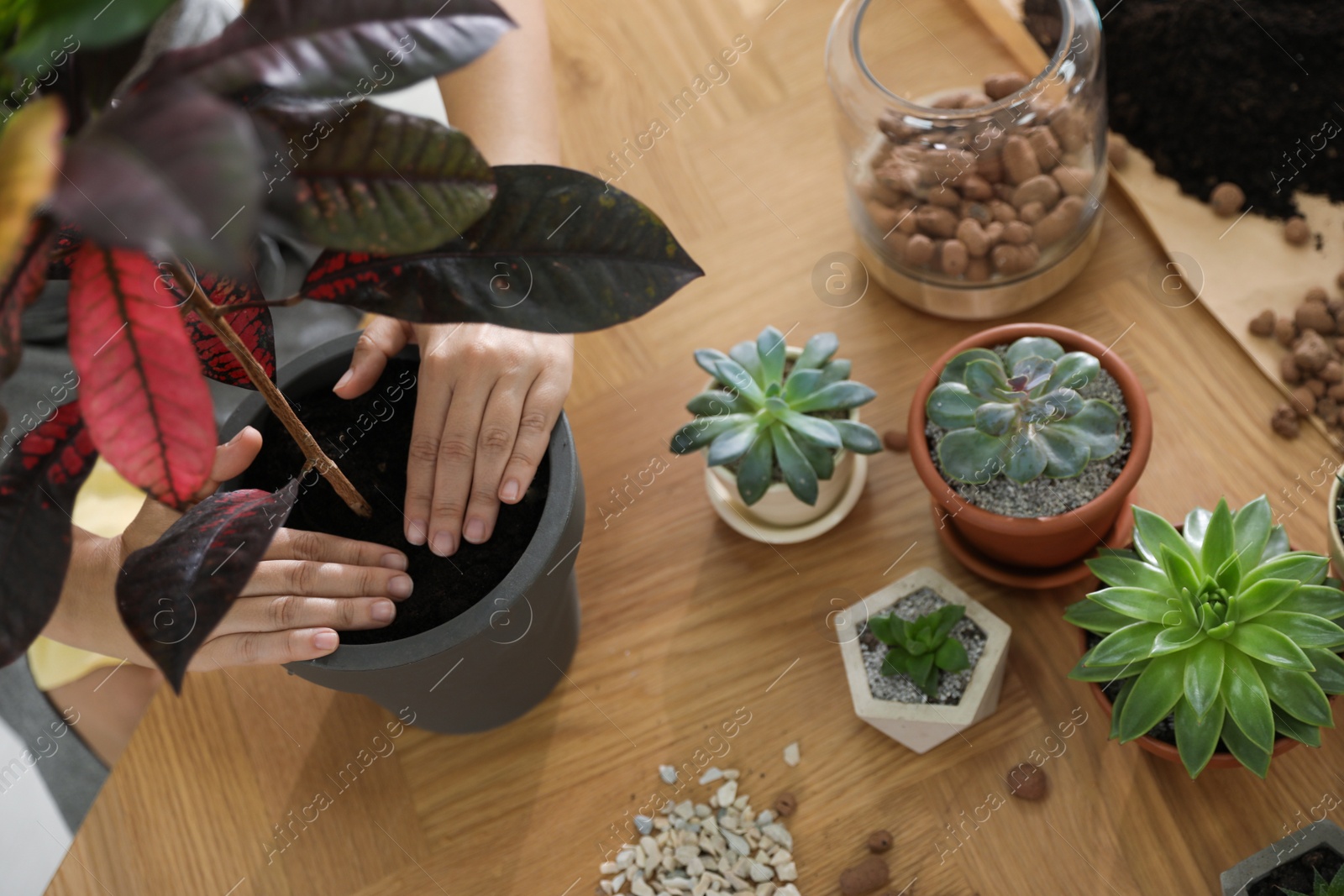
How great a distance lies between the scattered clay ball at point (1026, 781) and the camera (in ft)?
2.93

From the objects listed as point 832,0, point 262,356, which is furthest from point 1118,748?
point 832,0

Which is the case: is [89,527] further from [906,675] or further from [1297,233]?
[1297,233]

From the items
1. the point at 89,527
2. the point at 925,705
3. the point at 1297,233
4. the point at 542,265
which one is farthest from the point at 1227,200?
the point at 89,527

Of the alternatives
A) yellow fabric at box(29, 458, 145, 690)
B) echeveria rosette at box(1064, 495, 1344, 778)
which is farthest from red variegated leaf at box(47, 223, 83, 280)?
echeveria rosette at box(1064, 495, 1344, 778)

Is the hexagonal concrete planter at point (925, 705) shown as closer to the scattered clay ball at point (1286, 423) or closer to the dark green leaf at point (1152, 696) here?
the dark green leaf at point (1152, 696)

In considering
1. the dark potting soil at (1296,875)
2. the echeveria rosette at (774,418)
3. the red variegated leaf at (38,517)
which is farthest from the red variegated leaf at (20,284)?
the dark potting soil at (1296,875)

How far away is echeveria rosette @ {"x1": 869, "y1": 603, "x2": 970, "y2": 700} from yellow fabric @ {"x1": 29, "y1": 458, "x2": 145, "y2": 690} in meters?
0.77

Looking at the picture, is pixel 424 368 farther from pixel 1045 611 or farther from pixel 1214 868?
pixel 1214 868

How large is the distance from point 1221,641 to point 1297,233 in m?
0.50

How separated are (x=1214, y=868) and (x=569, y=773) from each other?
21.6 inches

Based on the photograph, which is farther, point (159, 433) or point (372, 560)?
point (372, 560)

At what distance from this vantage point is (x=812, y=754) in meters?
0.94

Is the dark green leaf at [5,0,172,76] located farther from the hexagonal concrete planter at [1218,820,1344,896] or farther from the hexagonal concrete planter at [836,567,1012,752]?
the hexagonal concrete planter at [1218,820,1344,896]

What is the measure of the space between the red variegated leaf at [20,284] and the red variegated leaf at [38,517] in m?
0.11
